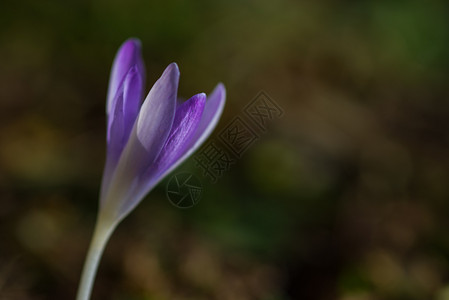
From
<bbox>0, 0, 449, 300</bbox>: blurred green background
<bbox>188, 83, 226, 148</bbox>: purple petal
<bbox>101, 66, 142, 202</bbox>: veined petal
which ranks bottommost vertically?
<bbox>0, 0, 449, 300</bbox>: blurred green background

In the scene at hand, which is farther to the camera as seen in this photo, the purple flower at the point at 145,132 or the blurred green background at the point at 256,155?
the blurred green background at the point at 256,155

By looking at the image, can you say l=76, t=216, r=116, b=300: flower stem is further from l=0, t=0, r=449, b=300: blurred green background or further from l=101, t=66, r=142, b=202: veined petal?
l=0, t=0, r=449, b=300: blurred green background

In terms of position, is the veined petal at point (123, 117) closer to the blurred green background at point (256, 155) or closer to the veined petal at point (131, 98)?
the veined petal at point (131, 98)

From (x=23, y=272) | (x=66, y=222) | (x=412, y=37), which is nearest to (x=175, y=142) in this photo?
(x=23, y=272)

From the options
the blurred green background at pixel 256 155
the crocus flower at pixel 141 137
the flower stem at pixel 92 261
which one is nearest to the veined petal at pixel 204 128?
the crocus flower at pixel 141 137

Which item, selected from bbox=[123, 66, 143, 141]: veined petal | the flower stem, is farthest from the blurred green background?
bbox=[123, 66, 143, 141]: veined petal

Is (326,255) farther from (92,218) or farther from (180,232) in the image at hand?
(92,218)
